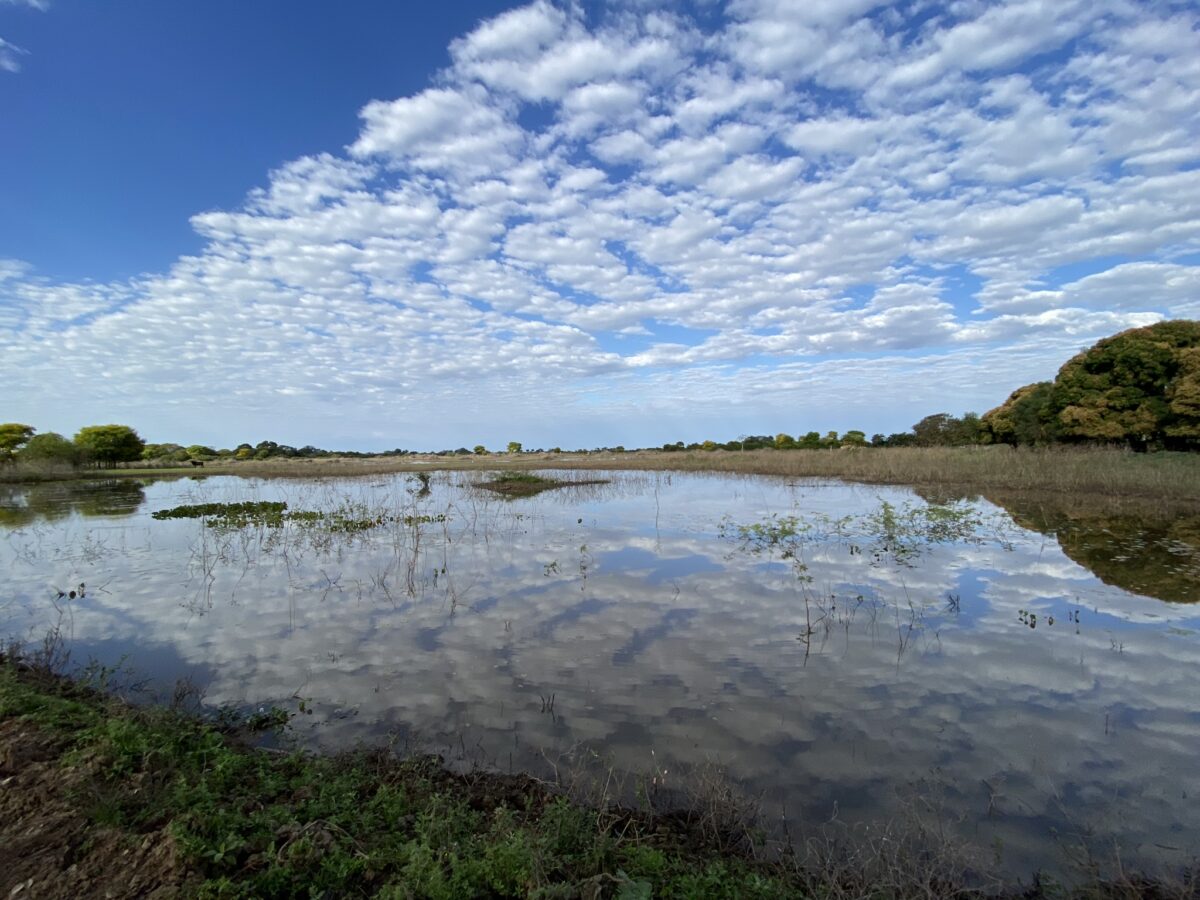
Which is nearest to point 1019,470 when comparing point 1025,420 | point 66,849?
point 1025,420

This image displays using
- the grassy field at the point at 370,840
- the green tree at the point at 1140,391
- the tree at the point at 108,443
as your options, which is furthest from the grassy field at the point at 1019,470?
the tree at the point at 108,443

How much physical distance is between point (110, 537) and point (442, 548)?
8786 millimetres

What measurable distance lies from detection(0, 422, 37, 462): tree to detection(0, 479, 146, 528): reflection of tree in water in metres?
23.9

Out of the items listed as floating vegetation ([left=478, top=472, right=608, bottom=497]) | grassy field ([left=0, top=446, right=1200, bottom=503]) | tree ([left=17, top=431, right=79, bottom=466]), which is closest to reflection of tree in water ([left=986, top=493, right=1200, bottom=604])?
grassy field ([left=0, top=446, right=1200, bottom=503])

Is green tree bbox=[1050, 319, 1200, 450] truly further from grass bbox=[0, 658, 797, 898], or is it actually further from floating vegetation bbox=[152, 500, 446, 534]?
grass bbox=[0, 658, 797, 898]

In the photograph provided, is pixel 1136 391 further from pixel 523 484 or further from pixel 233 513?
pixel 233 513

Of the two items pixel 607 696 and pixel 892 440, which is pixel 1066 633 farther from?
pixel 892 440

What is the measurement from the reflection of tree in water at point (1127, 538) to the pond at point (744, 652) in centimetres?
9

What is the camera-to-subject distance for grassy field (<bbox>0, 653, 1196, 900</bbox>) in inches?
104

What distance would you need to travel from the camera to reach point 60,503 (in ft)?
76.1

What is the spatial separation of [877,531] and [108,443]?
64.0 m

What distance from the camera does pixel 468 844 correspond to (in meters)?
2.88

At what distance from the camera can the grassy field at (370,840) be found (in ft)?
8.63

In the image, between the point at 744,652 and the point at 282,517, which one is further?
the point at 282,517
